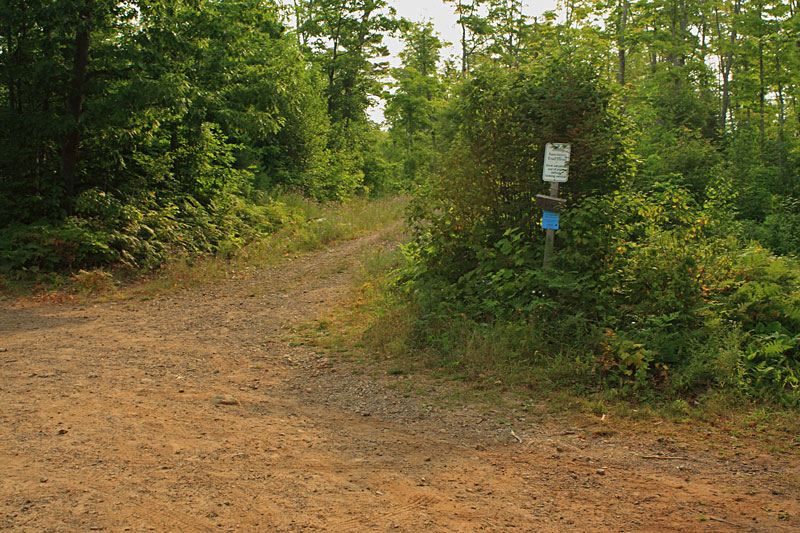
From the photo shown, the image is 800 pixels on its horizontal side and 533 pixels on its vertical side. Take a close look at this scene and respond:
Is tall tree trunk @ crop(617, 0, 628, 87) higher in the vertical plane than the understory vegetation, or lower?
higher

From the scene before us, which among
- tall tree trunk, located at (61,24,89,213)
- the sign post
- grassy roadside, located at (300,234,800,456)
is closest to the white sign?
the sign post

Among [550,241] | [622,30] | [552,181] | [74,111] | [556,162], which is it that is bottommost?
[550,241]

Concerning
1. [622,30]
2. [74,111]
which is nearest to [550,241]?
[74,111]

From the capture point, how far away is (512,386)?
6035 millimetres

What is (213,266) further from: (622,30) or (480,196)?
(622,30)

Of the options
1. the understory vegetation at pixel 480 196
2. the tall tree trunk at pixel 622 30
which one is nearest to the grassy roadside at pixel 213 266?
the understory vegetation at pixel 480 196

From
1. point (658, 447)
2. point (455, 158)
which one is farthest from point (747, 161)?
point (658, 447)

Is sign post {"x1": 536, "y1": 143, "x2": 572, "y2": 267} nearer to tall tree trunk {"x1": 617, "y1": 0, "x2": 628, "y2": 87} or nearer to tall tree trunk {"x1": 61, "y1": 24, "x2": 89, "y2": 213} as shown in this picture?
tall tree trunk {"x1": 61, "y1": 24, "x2": 89, "y2": 213}

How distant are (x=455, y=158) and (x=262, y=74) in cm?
796

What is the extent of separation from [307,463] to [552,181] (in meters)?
4.59

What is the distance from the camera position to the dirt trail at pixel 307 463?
3441 millimetres

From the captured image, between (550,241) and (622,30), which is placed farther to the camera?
(622,30)

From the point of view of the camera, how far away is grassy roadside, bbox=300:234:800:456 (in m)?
4.84

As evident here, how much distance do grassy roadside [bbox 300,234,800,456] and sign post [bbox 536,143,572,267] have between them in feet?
4.05
